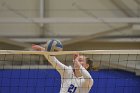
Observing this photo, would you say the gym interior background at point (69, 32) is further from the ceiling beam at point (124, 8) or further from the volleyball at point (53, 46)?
the volleyball at point (53, 46)

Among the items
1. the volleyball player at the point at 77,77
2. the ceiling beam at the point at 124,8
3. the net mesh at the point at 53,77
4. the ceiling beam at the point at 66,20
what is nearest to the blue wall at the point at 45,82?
the net mesh at the point at 53,77

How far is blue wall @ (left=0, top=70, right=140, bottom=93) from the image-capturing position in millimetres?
5797

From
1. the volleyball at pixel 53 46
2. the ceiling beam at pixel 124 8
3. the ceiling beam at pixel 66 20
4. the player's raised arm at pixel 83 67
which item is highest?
the ceiling beam at pixel 124 8

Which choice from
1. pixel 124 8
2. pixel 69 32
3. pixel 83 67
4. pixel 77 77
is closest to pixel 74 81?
pixel 77 77

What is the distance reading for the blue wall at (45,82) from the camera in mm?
5797

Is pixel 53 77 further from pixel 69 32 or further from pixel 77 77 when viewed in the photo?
pixel 77 77

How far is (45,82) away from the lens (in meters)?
5.82

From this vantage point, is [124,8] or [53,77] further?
[124,8]

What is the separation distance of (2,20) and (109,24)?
198cm

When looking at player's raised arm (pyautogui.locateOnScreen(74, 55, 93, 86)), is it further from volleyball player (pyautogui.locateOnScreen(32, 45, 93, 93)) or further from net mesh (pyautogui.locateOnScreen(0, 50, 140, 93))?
net mesh (pyautogui.locateOnScreen(0, 50, 140, 93))

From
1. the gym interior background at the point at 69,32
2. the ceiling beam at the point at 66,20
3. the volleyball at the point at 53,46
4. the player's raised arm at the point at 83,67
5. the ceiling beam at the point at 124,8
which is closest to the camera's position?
the player's raised arm at the point at 83,67

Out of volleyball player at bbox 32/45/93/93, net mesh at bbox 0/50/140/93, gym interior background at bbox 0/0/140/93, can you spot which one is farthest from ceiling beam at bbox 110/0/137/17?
volleyball player at bbox 32/45/93/93

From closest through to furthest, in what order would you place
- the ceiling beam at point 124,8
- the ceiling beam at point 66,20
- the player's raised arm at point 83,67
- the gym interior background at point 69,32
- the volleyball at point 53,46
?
1. the player's raised arm at point 83,67
2. the volleyball at point 53,46
3. the ceiling beam at point 66,20
4. the gym interior background at point 69,32
5. the ceiling beam at point 124,8

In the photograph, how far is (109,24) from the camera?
614 cm
